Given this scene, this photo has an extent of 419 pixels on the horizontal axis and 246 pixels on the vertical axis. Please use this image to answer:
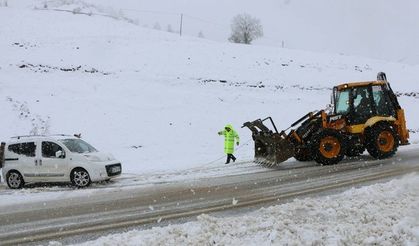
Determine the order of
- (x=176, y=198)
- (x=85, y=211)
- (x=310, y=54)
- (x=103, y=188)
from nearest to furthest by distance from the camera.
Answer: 1. (x=85, y=211)
2. (x=176, y=198)
3. (x=103, y=188)
4. (x=310, y=54)

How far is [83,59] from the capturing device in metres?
36.0

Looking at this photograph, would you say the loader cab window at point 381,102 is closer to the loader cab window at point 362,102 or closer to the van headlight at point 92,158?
the loader cab window at point 362,102

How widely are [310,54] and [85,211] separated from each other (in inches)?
1632

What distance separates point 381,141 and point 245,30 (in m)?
64.0

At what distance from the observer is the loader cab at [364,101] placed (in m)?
15.7

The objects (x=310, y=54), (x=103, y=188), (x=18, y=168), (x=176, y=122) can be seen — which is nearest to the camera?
(x=103, y=188)

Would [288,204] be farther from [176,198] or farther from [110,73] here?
[110,73]

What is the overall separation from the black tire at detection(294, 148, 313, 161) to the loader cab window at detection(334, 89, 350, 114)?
1648 millimetres

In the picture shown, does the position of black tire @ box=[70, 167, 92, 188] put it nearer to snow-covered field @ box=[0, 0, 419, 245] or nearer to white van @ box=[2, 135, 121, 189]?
white van @ box=[2, 135, 121, 189]

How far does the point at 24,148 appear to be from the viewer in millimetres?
14930

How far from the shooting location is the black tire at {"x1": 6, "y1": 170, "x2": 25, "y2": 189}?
48.2 ft

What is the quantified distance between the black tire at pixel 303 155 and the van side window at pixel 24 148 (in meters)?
8.35

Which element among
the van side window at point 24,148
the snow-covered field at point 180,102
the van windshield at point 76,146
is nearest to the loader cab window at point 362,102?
the snow-covered field at point 180,102

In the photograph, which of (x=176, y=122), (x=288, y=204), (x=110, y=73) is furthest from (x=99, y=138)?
(x=288, y=204)
